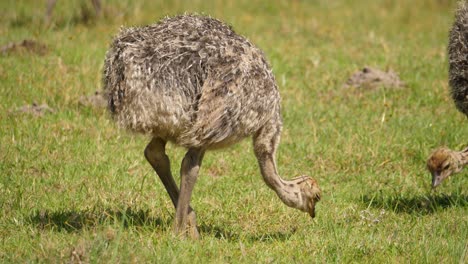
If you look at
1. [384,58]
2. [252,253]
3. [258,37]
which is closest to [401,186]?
[252,253]

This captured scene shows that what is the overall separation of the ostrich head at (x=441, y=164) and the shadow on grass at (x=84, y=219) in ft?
7.05

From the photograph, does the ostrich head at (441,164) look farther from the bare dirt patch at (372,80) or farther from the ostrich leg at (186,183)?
the bare dirt patch at (372,80)

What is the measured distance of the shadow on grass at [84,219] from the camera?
6395mm

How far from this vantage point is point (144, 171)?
8.02 metres

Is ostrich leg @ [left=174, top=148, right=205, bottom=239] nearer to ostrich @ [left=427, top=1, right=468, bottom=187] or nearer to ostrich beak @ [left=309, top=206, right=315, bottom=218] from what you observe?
ostrich beak @ [left=309, top=206, right=315, bottom=218]

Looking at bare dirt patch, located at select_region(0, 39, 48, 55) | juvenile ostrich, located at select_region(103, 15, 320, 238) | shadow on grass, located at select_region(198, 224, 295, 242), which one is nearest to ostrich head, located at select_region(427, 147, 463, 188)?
shadow on grass, located at select_region(198, 224, 295, 242)

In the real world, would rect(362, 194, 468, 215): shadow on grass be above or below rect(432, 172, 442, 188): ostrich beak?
below

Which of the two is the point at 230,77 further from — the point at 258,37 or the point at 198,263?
the point at 258,37

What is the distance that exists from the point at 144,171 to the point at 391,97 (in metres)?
3.42

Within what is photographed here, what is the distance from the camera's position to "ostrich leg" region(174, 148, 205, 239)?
20.2 ft

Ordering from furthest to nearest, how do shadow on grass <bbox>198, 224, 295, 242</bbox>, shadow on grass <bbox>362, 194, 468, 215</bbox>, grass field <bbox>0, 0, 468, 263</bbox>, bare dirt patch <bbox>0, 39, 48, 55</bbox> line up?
bare dirt patch <bbox>0, 39, 48, 55</bbox>
shadow on grass <bbox>362, 194, 468, 215</bbox>
shadow on grass <bbox>198, 224, 295, 242</bbox>
grass field <bbox>0, 0, 468, 263</bbox>

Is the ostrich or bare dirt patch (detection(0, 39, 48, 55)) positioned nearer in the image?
the ostrich

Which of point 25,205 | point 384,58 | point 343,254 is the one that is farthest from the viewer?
point 384,58

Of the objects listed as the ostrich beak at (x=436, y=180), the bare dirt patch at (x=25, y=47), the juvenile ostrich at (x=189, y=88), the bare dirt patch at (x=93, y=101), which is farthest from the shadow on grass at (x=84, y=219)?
the bare dirt patch at (x=25, y=47)
